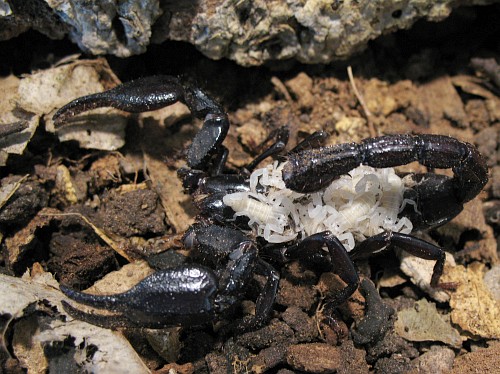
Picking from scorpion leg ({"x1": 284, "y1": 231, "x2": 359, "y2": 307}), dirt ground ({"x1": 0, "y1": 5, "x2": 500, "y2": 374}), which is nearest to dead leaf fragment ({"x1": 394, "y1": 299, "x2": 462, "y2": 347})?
dirt ground ({"x1": 0, "y1": 5, "x2": 500, "y2": 374})

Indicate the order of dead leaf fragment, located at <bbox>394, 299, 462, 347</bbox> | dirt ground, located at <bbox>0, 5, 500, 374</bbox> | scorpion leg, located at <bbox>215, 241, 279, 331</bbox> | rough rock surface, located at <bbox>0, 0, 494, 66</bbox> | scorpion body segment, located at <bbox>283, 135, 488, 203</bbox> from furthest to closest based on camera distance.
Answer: rough rock surface, located at <bbox>0, 0, 494, 66</bbox>, dead leaf fragment, located at <bbox>394, 299, 462, 347</bbox>, dirt ground, located at <bbox>0, 5, 500, 374</bbox>, scorpion leg, located at <bbox>215, 241, 279, 331</bbox>, scorpion body segment, located at <bbox>283, 135, 488, 203</bbox>

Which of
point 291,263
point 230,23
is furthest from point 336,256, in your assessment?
point 230,23

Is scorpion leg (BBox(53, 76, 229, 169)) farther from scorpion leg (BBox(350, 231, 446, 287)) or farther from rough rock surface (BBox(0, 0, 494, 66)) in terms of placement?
scorpion leg (BBox(350, 231, 446, 287))

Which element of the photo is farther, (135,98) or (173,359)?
(135,98)

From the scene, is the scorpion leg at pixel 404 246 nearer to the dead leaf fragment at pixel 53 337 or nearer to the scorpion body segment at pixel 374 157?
the scorpion body segment at pixel 374 157

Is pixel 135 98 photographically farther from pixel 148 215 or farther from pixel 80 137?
pixel 148 215

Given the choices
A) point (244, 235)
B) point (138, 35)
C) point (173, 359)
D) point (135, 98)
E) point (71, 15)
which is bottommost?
point (173, 359)

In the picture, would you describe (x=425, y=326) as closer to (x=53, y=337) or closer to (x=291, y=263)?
→ (x=291, y=263)

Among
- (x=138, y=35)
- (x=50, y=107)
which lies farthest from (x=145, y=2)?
(x=50, y=107)
